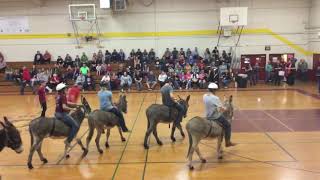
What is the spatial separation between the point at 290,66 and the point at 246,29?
5.26 m

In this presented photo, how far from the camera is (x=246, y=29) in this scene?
32.4 m

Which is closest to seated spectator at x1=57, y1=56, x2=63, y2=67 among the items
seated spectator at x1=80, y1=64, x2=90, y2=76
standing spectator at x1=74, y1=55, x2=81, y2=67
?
standing spectator at x1=74, y1=55, x2=81, y2=67

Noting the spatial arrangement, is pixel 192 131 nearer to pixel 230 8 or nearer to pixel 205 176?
pixel 205 176

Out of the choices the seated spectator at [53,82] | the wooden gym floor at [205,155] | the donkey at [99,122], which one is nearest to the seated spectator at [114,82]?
the seated spectator at [53,82]

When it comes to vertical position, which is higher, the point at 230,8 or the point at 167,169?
the point at 230,8

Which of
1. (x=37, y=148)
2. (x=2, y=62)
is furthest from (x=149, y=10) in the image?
(x=37, y=148)

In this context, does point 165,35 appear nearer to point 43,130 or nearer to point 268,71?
point 268,71

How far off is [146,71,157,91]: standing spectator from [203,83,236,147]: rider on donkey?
18238 millimetres

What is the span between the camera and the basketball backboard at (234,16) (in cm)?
2994

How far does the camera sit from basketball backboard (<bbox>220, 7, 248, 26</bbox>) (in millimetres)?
29938

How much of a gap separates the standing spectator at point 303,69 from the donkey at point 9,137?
90.2 ft

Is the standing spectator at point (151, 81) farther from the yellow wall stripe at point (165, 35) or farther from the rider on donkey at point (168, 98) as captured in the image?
the rider on donkey at point (168, 98)

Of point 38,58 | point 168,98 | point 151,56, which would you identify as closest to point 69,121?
point 168,98

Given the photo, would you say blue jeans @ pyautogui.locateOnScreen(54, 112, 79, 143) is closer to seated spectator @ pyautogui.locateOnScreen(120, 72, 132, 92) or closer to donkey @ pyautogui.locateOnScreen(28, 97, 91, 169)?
donkey @ pyautogui.locateOnScreen(28, 97, 91, 169)
